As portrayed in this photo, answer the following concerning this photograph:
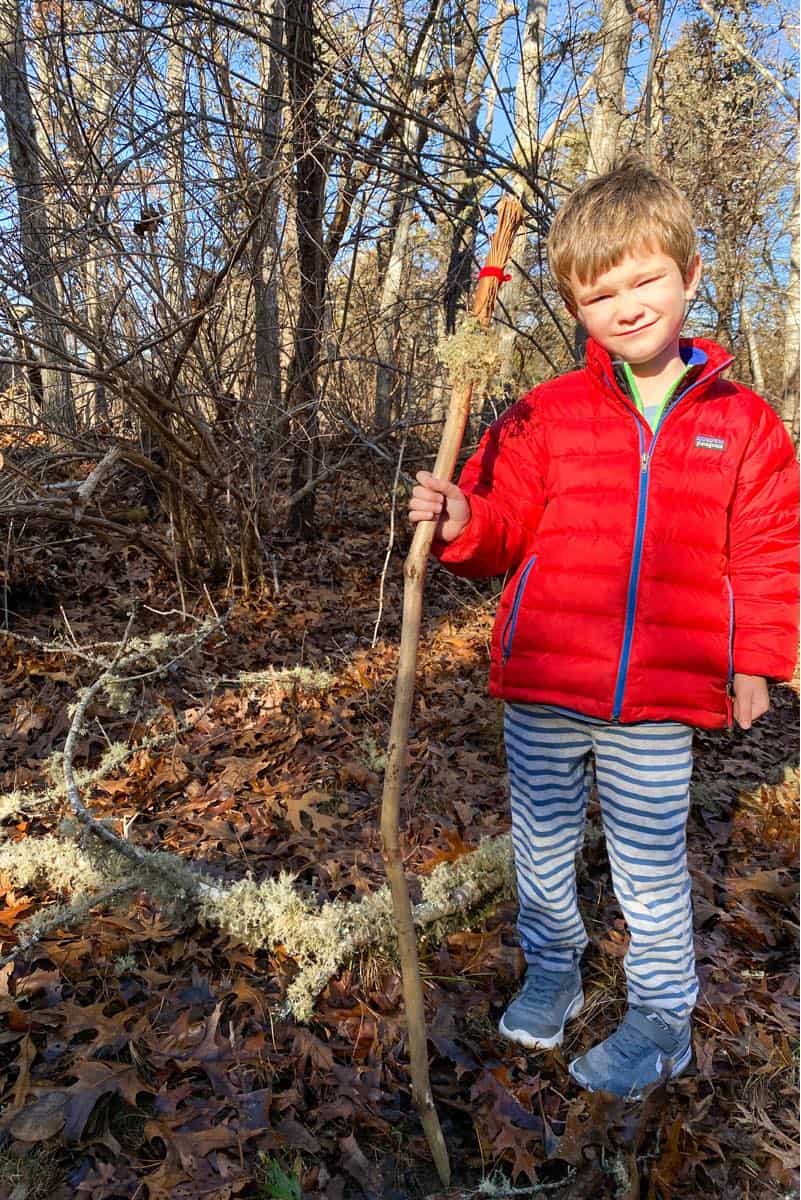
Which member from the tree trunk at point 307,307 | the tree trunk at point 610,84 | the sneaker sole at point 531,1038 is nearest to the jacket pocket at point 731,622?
the sneaker sole at point 531,1038

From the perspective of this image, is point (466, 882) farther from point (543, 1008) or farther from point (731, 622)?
point (731, 622)

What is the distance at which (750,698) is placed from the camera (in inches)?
68.7

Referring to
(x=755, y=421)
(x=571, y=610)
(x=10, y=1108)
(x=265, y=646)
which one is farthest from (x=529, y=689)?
(x=265, y=646)

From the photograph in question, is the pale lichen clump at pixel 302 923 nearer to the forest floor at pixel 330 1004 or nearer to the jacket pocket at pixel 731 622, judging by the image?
the forest floor at pixel 330 1004

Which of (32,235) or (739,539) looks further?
(32,235)

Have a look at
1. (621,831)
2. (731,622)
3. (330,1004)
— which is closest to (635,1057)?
(621,831)

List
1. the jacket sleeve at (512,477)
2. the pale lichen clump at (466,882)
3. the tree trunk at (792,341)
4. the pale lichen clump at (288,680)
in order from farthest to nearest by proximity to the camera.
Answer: the tree trunk at (792,341) < the pale lichen clump at (288,680) < the pale lichen clump at (466,882) < the jacket sleeve at (512,477)

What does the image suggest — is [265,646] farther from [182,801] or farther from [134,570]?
[182,801]

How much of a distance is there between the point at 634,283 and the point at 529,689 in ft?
3.15

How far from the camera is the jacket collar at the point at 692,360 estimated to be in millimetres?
1698

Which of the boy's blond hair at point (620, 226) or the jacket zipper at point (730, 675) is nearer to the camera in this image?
the boy's blond hair at point (620, 226)

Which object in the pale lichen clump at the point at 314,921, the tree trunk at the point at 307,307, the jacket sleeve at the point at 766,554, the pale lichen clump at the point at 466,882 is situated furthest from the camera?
the tree trunk at the point at 307,307

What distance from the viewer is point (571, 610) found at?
179cm

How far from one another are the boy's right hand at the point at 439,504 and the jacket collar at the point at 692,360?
0.48m
